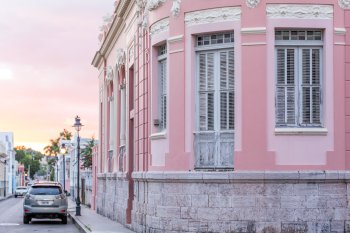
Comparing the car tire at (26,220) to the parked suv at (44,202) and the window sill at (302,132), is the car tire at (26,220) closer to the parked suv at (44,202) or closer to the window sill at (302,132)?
the parked suv at (44,202)

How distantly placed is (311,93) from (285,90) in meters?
0.59

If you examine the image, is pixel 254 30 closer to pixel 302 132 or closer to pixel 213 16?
pixel 213 16

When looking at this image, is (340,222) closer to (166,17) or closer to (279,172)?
(279,172)

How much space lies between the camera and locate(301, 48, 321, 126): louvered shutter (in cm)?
1739

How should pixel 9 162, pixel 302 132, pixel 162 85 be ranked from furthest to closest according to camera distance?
pixel 9 162 < pixel 162 85 < pixel 302 132

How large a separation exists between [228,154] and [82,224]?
38.8ft

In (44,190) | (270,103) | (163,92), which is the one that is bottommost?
(44,190)

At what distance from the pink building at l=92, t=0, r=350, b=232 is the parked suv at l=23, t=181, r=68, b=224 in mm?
12971

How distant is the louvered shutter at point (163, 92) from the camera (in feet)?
64.1

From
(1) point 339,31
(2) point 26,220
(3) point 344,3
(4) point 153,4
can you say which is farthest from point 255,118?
(2) point 26,220

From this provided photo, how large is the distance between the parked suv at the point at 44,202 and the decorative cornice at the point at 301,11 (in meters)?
16.7

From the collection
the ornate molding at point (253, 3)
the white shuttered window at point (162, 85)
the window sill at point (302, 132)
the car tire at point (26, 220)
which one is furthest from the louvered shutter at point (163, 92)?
the car tire at point (26, 220)

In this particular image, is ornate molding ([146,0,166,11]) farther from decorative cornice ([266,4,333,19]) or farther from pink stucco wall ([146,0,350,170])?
decorative cornice ([266,4,333,19])

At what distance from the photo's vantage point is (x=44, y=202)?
31.0 metres
